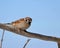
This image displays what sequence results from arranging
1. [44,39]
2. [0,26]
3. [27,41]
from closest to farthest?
[0,26] → [27,41] → [44,39]

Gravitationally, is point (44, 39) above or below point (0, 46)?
below

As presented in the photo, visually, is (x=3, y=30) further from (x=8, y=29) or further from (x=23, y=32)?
(x=23, y=32)

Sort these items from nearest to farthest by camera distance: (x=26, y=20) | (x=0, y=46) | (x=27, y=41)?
(x=0, y=46), (x=27, y=41), (x=26, y=20)

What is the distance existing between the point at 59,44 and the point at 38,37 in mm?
175

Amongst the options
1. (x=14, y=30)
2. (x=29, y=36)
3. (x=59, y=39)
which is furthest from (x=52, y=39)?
(x=14, y=30)

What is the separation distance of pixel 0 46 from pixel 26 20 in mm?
534

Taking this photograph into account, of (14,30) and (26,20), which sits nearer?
(14,30)

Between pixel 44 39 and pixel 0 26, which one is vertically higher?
pixel 0 26

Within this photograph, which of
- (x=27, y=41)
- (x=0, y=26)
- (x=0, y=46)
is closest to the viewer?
(x=0, y=46)

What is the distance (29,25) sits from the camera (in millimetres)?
1276

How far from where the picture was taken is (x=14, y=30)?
3.08 feet

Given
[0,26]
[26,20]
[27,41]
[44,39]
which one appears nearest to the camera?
[0,26]

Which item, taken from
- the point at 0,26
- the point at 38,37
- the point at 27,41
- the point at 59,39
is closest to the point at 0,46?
the point at 0,26

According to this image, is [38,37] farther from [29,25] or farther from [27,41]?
[29,25]
